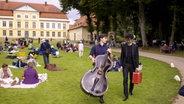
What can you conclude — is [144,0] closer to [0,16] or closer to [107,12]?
[107,12]

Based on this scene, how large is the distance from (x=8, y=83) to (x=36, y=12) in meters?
93.2

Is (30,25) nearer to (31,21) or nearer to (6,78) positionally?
(31,21)

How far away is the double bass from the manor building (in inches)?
3627

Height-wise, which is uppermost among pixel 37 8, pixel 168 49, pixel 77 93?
pixel 37 8

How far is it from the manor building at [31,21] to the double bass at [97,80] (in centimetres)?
9213

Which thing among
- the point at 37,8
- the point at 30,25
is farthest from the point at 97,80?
the point at 37,8

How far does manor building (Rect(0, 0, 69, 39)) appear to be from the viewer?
101062 millimetres

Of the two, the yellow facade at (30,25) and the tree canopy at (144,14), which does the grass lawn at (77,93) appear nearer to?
the tree canopy at (144,14)

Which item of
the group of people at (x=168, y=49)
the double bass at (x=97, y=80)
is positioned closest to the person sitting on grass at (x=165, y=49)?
the group of people at (x=168, y=49)

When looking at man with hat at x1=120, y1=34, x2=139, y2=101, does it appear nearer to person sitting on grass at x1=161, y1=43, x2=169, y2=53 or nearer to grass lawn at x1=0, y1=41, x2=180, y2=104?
grass lawn at x1=0, y1=41, x2=180, y2=104

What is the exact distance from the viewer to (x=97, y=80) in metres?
9.31

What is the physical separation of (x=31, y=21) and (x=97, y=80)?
9765cm

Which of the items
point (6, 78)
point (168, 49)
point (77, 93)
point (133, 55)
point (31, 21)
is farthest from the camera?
point (31, 21)

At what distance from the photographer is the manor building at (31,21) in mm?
101062
